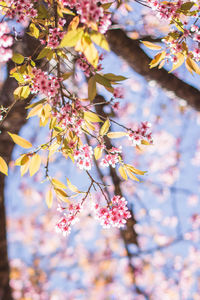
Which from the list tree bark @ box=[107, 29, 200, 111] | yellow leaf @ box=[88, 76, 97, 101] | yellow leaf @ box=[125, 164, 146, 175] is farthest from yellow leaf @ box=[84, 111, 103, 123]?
tree bark @ box=[107, 29, 200, 111]

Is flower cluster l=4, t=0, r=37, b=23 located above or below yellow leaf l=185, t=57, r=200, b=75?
above

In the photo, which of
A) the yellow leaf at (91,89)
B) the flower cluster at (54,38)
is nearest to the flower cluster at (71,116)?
the yellow leaf at (91,89)

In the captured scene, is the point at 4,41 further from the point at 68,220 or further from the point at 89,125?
the point at 68,220

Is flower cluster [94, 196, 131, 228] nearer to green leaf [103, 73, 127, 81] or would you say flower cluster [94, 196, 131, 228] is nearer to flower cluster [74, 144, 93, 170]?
flower cluster [74, 144, 93, 170]

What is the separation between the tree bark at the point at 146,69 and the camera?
8.81 ft

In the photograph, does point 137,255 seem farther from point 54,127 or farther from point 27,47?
point 27,47

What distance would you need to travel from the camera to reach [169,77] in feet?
8.91

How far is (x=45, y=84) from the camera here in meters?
1.18

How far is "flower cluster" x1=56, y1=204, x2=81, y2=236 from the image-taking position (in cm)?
141

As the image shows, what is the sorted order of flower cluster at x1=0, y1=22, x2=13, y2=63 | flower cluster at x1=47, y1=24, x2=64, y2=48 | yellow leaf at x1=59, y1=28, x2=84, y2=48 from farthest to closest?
flower cluster at x1=47, y1=24, x2=64, y2=48 < flower cluster at x1=0, y1=22, x2=13, y2=63 < yellow leaf at x1=59, y1=28, x2=84, y2=48

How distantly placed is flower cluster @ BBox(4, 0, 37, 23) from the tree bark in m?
1.54

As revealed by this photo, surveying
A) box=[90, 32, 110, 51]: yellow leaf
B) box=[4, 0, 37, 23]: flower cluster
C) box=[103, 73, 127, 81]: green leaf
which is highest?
box=[4, 0, 37, 23]: flower cluster

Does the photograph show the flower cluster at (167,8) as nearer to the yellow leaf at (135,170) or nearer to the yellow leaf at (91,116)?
the yellow leaf at (91,116)

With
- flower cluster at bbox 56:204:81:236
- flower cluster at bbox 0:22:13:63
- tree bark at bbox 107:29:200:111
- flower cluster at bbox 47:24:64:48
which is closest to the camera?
flower cluster at bbox 0:22:13:63
